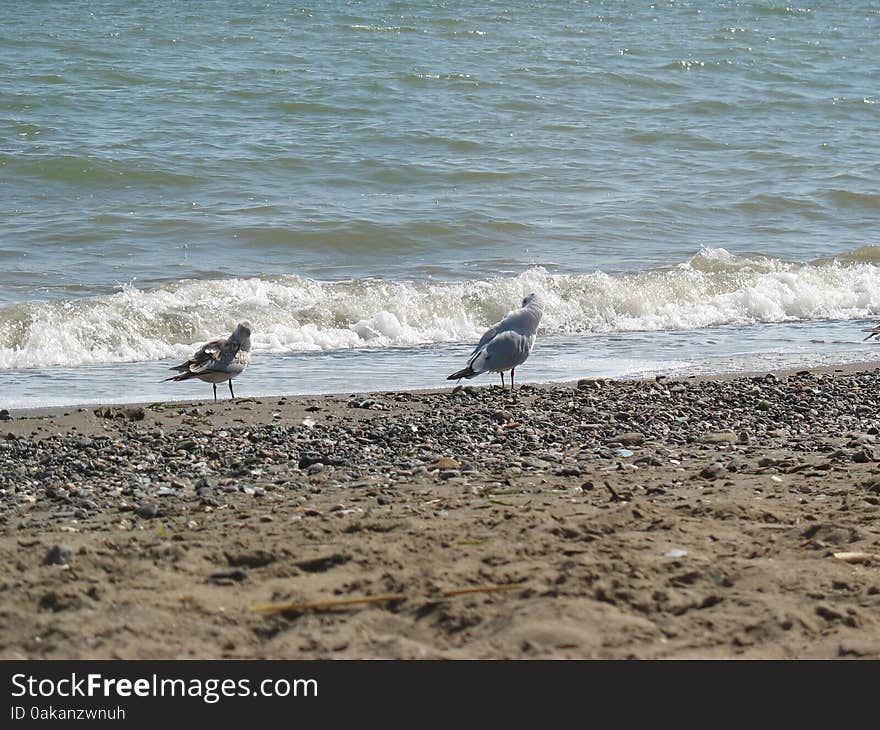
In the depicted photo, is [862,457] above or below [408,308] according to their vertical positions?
above

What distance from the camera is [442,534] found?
13.5ft

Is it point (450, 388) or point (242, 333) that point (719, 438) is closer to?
point (450, 388)

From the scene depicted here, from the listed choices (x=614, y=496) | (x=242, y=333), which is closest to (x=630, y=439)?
(x=614, y=496)

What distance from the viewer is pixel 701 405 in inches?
289

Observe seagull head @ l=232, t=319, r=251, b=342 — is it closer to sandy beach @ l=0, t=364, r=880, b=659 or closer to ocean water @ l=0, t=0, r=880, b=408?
ocean water @ l=0, t=0, r=880, b=408

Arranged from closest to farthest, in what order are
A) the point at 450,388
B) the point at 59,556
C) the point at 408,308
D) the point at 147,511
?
the point at 59,556, the point at 147,511, the point at 450,388, the point at 408,308

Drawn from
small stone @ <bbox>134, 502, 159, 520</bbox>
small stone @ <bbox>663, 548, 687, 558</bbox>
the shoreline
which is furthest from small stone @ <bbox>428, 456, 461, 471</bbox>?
the shoreline

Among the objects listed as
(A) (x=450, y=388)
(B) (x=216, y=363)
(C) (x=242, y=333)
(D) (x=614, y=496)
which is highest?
(D) (x=614, y=496)

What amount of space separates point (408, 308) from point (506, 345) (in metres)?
3.23

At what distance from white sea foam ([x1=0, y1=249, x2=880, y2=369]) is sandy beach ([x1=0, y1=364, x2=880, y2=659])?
110 inches

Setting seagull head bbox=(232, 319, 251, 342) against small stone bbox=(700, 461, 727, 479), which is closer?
small stone bbox=(700, 461, 727, 479)

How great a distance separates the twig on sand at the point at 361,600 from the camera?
342 cm

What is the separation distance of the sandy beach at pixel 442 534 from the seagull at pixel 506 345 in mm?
547

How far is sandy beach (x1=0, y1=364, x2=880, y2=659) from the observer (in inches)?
129
